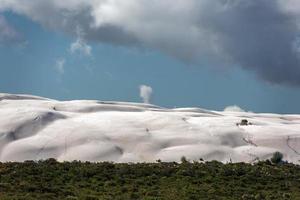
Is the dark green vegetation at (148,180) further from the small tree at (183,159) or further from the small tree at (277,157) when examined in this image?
the small tree at (183,159)

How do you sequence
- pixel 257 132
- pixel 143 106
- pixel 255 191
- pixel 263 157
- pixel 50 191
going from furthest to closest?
pixel 143 106 < pixel 257 132 < pixel 263 157 < pixel 255 191 < pixel 50 191

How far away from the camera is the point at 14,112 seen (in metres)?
54.0

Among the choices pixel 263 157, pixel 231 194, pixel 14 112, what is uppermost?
pixel 14 112

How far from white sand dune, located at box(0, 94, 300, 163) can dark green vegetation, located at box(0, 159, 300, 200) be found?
2964 mm

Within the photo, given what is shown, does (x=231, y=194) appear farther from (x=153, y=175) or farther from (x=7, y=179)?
(x=7, y=179)

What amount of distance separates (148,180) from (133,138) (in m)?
11.5

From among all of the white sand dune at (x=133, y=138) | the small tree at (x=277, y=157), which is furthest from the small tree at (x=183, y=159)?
the small tree at (x=277, y=157)

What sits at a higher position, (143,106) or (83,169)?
(143,106)

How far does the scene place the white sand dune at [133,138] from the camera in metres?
48.4

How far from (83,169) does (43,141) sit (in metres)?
8.45

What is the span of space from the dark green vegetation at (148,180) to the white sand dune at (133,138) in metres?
2.96

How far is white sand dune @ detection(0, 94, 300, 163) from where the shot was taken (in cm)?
4844

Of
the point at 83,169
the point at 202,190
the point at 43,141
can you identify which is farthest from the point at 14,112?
the point at 202,190

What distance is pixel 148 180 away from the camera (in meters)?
39.2
